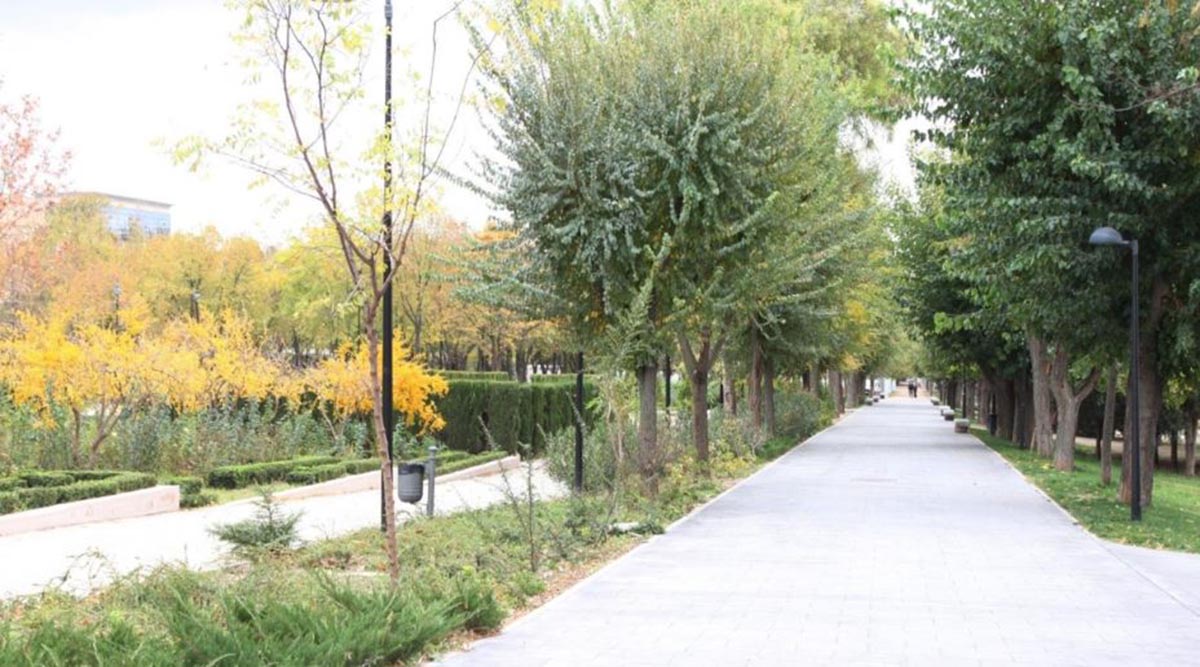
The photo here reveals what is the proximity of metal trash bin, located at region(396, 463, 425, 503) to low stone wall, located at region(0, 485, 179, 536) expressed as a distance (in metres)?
5.42

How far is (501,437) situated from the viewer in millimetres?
31531

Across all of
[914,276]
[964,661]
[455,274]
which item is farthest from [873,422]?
[964,661]

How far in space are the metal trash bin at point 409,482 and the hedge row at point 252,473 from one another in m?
8.50

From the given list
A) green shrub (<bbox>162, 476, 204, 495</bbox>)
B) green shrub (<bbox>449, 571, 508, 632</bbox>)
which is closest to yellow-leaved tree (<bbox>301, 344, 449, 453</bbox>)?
green shrub (<bbox>162, 476, 204, 495</bbox>)

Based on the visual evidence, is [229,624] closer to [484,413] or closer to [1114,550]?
[1114,550]

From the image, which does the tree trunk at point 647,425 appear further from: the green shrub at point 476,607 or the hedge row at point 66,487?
the green shrub at point 476,607

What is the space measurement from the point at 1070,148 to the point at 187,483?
13.5 meters

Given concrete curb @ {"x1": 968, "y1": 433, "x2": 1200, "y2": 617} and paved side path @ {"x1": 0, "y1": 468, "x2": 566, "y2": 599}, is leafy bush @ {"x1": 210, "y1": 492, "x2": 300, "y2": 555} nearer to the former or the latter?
paved side path @ {"x1": 0, "y1": 468, "x2": 566, "y2": 599}

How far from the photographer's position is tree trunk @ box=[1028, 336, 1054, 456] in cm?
3294

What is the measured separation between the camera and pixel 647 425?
19.0 meters

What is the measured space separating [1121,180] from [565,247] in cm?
737

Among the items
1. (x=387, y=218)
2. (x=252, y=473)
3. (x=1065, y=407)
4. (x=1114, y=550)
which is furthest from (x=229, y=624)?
(x=1065, y=407)

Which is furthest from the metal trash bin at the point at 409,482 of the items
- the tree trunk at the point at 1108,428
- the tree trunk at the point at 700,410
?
the tree trunk at the point at 1108,428

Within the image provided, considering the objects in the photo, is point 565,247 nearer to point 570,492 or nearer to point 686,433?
point 570,492
